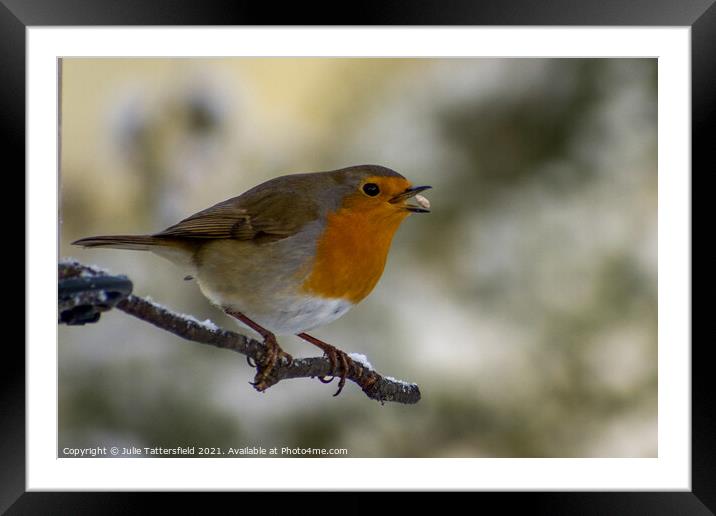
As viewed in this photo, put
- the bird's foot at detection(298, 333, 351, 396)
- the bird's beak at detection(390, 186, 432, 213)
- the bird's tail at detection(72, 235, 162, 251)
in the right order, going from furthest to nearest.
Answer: the bird's foot at detection(298, 333, 351, 396) → the bird's beak at detection(390, 186, 432, 213) → the bird's tail at detection(72, 235, 162, 251)

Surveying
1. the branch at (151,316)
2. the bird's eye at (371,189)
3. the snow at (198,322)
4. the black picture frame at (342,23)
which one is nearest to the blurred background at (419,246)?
the black picture frame at (342,23)

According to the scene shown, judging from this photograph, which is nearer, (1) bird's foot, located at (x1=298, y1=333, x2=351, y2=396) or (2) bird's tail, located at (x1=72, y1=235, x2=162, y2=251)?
(2) bird's tail, located at (x1=72, y1=235, x2=162, y2=251)

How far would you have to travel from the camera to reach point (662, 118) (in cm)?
390

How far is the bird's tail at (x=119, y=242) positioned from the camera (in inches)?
139

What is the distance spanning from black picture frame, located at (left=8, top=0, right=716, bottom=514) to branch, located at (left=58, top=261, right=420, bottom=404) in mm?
655

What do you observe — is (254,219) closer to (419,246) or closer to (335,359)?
(335,359)

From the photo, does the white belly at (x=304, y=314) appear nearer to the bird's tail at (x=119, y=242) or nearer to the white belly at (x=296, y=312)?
the white belly at (x=296, y=312)

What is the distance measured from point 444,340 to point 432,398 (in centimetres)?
31

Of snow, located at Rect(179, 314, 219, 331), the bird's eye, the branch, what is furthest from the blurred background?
snow, located at Rect(179, 314, 219, 331)

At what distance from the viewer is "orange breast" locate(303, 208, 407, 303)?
369 cm

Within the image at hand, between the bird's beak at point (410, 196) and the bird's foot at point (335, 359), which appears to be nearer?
the bird's beak at point (410, 196)

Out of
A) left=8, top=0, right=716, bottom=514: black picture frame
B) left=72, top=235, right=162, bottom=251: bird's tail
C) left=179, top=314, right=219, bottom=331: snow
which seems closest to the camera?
left=179, top=314, right=219, bottom=331: snow

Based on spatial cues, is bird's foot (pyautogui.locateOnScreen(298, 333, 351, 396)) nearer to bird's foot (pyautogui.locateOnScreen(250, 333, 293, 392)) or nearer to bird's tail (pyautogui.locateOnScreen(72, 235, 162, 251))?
bird's foot (pyautogui.locateOnScreen(250, 333, 293, 392))

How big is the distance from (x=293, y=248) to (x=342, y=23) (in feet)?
3.21
